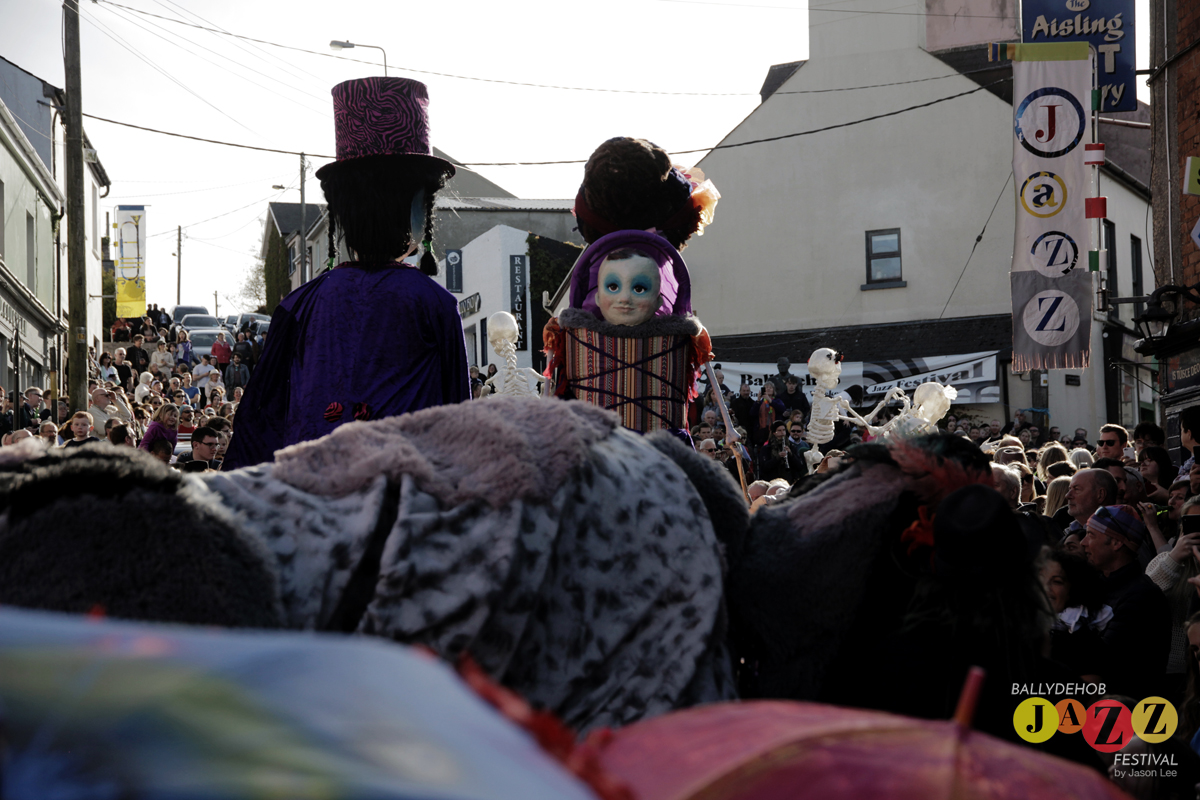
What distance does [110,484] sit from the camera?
1.51 meters

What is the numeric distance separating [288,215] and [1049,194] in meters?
46.9

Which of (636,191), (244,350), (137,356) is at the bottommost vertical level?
(636,191)

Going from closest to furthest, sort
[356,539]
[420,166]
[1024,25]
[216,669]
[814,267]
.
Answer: [216,669] < [356,539] < [420,166] < [1024,25] < [814,267]

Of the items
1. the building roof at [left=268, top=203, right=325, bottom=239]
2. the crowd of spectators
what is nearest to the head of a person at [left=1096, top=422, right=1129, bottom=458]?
the crowd of spectators

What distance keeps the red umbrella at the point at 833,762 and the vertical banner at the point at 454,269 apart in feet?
101

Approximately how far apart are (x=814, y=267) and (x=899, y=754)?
70.1ft

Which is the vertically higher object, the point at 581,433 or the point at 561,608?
the point at 581,433

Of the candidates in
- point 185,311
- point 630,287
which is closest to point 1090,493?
point 630,287

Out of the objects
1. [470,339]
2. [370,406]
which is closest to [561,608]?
[370,406]

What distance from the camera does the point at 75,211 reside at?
12.6 meters

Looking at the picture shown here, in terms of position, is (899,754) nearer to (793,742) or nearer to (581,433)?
(793,742)

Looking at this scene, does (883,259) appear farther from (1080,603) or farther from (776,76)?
(1080,603)

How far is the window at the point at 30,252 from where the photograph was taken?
2125 cm

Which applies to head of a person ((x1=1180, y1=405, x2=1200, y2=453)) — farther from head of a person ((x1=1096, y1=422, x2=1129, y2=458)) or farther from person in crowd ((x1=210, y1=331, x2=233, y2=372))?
person in crowd ((x1=210, y1=331, x2=233, y2=372))
